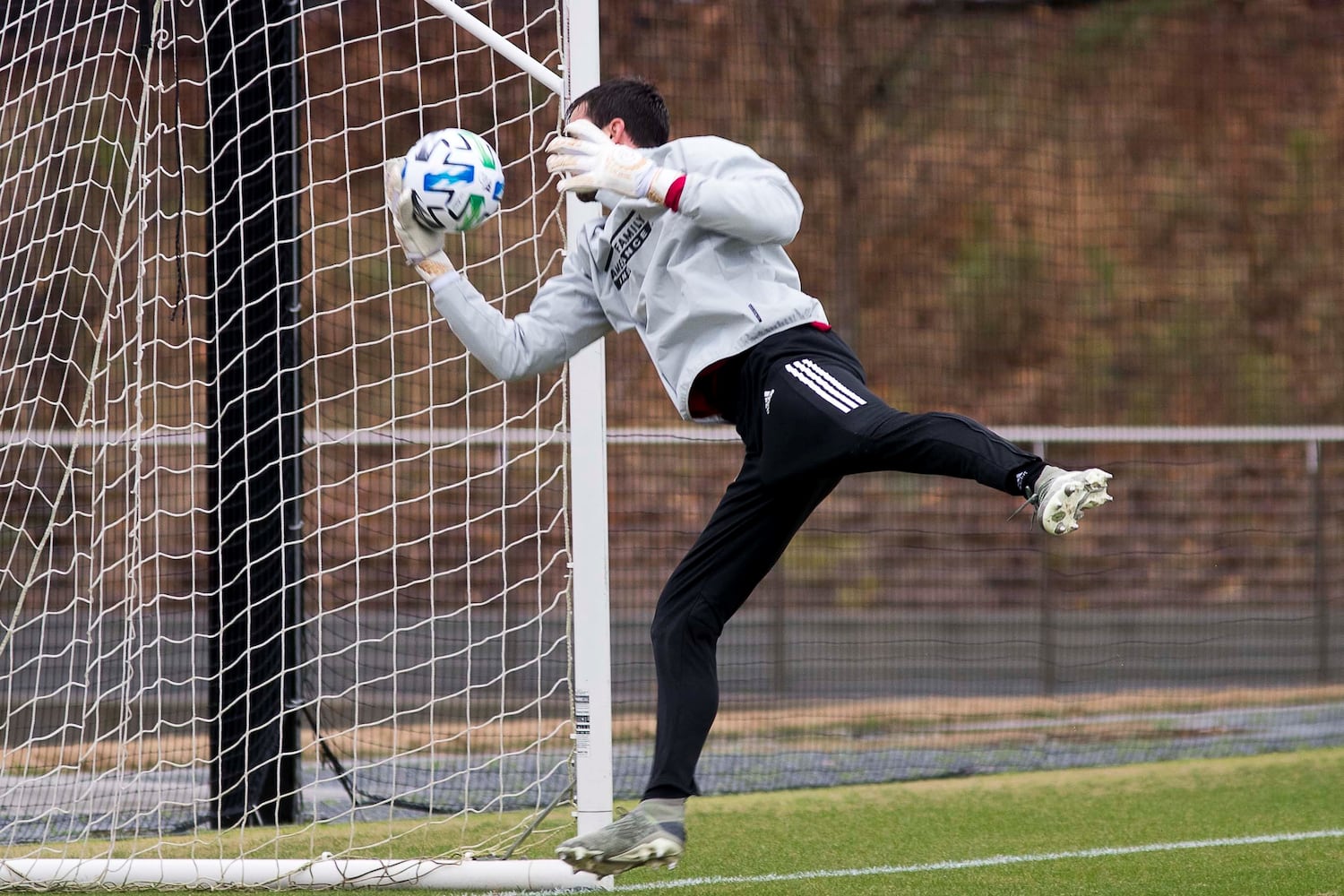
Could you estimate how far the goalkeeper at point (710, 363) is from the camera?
3.66 meters

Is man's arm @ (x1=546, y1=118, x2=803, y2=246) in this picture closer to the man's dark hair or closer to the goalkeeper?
the goalkeeper

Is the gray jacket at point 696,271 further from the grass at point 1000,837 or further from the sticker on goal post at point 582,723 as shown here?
the grass at point 1000,837

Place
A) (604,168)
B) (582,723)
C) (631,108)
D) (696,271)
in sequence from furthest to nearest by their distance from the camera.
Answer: (582,723), (631,108), (696,271), (604,168)

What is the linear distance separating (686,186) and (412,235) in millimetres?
794

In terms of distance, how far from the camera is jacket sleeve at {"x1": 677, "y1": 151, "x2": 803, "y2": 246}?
371cm

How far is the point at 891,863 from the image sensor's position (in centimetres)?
523

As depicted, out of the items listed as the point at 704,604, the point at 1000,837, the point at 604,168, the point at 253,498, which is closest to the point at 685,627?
the point at 704,604

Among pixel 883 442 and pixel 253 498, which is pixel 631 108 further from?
pixel 253 498

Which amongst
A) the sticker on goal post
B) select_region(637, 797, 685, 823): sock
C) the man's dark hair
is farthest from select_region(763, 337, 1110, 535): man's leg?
the sticker on goal post

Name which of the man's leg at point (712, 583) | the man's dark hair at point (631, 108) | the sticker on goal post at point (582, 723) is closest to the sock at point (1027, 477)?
the man's leg at point (712, 583)

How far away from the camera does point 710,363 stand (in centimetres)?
386

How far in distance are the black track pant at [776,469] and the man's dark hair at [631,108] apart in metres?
0.67

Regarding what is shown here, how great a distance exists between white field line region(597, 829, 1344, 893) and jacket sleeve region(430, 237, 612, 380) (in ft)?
5.64

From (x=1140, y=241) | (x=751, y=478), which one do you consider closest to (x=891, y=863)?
(x=751, y=478)
